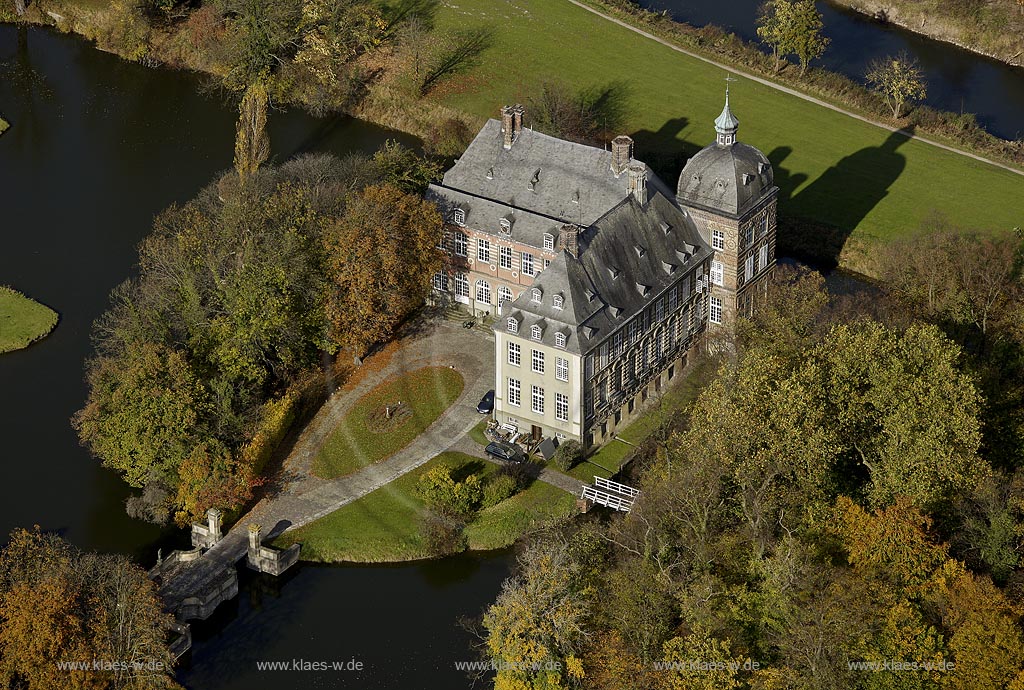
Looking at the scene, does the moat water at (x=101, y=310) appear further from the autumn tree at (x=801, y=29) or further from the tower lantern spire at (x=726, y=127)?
the tower lantern spire at (x=726, y=127)

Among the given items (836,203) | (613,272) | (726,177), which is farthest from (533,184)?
(836,203)

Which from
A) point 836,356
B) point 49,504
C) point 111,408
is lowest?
point 49,504

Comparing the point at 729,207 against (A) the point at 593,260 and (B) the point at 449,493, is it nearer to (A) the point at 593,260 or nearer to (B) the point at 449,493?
(A) the point at 593,260

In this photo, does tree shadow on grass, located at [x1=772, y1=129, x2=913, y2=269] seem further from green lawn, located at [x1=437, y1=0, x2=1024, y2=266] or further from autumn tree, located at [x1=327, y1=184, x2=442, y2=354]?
autumn tree, located at [x1=327, y1=184, x2=442, y2=354]

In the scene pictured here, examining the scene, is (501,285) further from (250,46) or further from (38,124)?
(38,124)

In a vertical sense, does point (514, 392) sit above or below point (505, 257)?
below

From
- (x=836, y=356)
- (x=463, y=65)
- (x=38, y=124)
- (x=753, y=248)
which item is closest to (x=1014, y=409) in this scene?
(x=836, y=356)
